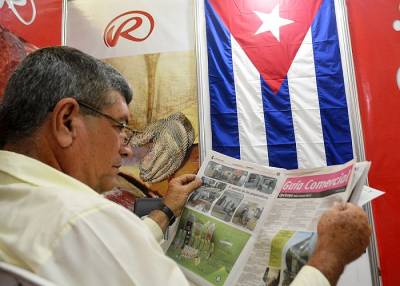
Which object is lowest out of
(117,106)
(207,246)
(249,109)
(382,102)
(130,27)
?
(207,246)

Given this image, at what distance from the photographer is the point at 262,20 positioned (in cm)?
212

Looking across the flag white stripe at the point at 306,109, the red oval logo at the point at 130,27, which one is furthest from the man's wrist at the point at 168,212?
the red oval logo at the point at 130,27

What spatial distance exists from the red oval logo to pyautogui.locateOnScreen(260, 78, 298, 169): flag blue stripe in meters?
0.90

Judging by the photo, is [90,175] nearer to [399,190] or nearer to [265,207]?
[265,207]

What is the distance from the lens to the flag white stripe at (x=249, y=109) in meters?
2.02

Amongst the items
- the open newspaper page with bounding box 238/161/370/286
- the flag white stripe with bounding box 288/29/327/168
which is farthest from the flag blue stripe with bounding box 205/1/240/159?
the open newspaper page with bounding box 238/161/370/286

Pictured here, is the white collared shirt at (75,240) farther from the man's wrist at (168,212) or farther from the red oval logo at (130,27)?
the red oval logo at (130,27)

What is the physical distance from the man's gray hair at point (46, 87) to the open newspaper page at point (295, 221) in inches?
20.3

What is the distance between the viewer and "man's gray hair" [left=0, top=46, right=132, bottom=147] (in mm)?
654

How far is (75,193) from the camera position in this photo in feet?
1.63

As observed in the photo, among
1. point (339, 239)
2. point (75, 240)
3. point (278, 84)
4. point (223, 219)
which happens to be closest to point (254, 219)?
point (223, 219)

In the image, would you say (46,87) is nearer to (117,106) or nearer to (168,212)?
(117,106)

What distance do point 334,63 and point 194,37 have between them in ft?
2.93

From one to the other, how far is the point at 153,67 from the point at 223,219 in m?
1.49
